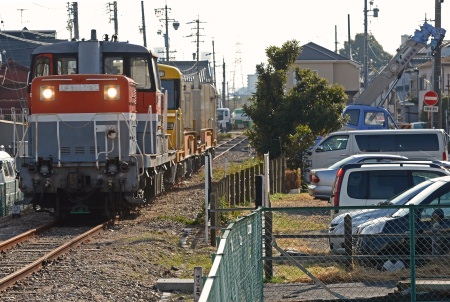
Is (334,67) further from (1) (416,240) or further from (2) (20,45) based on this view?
(1) (416,240)

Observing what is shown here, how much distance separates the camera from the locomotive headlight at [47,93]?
18.8 metres

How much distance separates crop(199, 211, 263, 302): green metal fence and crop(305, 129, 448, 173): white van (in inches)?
661

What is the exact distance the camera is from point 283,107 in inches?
1315

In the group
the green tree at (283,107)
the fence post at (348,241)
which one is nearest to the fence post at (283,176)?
the green tree at (283,107)

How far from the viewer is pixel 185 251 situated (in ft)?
50.8

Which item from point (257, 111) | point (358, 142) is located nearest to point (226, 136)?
point (257, 111)

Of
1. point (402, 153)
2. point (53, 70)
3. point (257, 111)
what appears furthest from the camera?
Answer: point (257, 111)

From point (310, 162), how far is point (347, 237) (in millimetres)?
18652

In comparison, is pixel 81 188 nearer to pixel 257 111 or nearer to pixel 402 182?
pixel 402 182

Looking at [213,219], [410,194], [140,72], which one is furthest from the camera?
[140,72]

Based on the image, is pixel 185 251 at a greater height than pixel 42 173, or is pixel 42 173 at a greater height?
pixel 42 173

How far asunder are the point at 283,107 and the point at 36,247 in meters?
18.9

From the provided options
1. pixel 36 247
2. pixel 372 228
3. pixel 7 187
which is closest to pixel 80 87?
pixel 36 247

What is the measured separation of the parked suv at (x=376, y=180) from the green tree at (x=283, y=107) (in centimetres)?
1568
